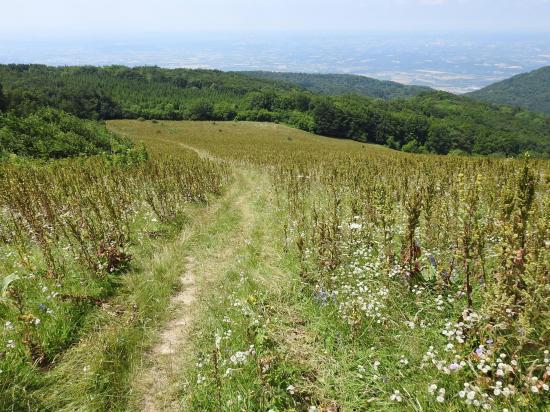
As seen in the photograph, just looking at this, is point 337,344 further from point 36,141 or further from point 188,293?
point 36,141

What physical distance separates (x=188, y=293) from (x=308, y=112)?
131569 mm

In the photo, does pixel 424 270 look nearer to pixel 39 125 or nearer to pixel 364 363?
pixel 364 363

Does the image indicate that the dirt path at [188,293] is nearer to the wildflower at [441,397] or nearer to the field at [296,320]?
the field at [296,320]

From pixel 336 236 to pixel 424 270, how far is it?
5.64ft

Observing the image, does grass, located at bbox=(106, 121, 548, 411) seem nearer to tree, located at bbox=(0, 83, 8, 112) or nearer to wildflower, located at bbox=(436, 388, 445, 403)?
wildflower, located at bbox=(436, 388, 445, 403)

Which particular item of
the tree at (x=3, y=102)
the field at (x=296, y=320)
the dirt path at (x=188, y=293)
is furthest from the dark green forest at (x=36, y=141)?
the field at (x=296, y=320)

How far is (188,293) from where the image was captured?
617 centimetres

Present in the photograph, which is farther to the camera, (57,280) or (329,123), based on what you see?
(329,123)

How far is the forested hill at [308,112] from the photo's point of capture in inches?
4218

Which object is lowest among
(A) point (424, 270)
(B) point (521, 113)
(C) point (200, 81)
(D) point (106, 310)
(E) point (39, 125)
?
(B) point (521, 113)

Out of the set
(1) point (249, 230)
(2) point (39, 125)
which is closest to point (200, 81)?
(2) point (39, 125)

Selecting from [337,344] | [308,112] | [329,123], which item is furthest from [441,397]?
[308,112]

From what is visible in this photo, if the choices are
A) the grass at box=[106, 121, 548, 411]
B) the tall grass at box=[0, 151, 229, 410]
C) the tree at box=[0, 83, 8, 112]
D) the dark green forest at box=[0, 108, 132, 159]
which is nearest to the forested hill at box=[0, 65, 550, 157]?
the tree at box=[0, 83, 8, 112]

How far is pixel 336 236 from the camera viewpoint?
636cm
